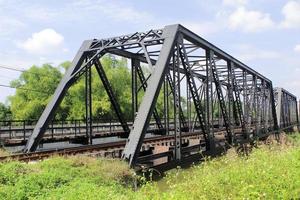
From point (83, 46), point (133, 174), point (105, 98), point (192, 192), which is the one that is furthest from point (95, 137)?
point (105, 98)

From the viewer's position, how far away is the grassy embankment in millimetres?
8648

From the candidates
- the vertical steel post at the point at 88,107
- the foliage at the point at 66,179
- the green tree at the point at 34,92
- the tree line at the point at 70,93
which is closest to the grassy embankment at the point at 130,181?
the foliage at the point at 66,179

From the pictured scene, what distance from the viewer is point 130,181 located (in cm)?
1359

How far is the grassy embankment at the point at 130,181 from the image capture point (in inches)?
340

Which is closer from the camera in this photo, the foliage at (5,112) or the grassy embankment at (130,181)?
the grassy embankment at (130,181)

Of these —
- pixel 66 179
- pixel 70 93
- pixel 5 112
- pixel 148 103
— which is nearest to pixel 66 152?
pixel 148 103

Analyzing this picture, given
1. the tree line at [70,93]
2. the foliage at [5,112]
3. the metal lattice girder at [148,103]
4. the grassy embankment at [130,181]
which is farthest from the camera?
the foliage at [5,112]

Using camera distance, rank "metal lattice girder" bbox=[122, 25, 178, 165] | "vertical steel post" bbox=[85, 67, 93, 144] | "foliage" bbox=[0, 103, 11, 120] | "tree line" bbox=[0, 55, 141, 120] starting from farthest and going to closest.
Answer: "foliage" bbox=[0, 103, 11, 120] < "tree line" bbox=[0, 55, 141, 120] < "vertical steel post" bbox=[85, 67, 93, 144] < "metal lattice girder" bbox=[122, 25, 178, 165]

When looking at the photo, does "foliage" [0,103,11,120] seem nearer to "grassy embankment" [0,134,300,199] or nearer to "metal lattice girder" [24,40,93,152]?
"metal lattice girder" [24,40,93,152]

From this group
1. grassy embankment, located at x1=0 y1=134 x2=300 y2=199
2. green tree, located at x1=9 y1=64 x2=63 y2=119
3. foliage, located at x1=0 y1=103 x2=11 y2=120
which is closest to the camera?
grassy embankment, located at x1=0 y1=134 x2=300 y2=199

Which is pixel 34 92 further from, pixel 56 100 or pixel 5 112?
pixel 56 100

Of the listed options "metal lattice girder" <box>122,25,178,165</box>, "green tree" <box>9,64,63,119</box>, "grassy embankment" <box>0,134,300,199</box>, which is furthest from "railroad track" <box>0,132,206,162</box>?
"green tree" <box>9,64,63,119</box>

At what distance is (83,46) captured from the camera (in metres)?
21.8

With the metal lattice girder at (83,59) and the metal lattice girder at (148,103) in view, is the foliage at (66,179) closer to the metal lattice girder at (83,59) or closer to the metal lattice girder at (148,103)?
the metal lattice girder at (148,103)
